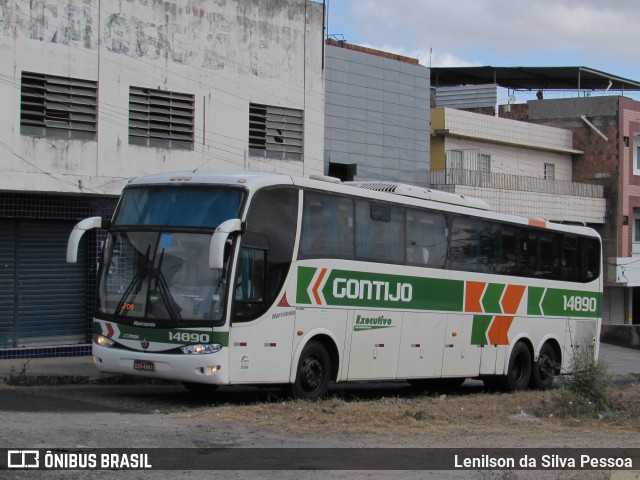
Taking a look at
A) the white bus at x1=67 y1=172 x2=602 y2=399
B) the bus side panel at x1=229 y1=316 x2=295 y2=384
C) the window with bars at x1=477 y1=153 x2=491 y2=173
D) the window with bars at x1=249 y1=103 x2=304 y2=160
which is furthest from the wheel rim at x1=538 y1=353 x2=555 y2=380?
the window with bars at x1=477 y1=153 x2=491 y2=173

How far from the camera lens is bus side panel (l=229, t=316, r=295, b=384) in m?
13.4

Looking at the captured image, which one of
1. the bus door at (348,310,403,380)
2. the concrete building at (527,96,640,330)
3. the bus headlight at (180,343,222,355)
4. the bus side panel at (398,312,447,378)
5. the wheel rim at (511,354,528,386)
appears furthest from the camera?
the concrete building at (527,96,640,330)

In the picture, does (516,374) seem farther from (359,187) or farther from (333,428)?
(333,428)

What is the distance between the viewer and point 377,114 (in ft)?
92.7

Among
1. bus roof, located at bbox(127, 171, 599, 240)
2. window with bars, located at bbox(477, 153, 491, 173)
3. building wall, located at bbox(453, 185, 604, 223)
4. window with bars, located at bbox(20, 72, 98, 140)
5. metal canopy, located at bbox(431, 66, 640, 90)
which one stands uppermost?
metal canopy, located at bbox(431, 66, 640, 90)

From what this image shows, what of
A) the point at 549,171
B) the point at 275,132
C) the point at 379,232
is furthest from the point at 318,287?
the point at 549,171

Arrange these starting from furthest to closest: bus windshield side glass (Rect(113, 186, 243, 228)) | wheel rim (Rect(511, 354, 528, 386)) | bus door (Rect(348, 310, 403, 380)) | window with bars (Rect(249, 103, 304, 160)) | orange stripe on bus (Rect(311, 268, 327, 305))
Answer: window with bars (Rect(249, 103, 304, 160)), wheel rim (Rect(511, 354, 528, 386)), bus door (Rect(348, 310, 403, 380)), orange stripe on bus (Rect(311, 268, 327, 305)), bus windshield side glass (Rect(113, 186, 243, 228))

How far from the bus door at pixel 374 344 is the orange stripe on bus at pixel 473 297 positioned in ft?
7.34

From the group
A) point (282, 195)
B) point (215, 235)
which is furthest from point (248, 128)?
point (215, 235)

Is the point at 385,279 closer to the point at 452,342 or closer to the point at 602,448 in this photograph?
the point at 452,342

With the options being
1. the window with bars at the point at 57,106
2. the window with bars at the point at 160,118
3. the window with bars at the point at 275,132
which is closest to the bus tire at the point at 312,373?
the window with bars at the point at 57,106

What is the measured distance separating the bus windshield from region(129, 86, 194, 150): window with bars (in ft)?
25.1

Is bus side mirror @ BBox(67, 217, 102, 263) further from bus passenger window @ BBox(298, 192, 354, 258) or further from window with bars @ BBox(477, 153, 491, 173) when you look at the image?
window with bars @ BBox(477, 153, 491, 173)

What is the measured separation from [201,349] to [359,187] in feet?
14.9
